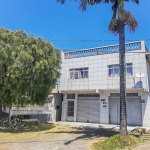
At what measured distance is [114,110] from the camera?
1828 cm

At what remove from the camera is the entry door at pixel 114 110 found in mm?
18094

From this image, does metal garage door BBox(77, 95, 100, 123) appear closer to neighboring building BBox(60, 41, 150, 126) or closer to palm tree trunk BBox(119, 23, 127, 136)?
neighboring building BBox(60, 41, 150, 126)

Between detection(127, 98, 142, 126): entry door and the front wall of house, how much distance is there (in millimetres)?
1741

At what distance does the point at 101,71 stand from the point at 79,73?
2572mm

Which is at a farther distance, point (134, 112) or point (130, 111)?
point (130, 111)

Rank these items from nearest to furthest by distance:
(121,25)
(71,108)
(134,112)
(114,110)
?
(121,25)
(134,112)
(114,110)
(71,108)

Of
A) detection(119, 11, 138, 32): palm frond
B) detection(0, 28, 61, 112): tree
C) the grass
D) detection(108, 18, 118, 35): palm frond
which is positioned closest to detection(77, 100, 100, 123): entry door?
the grass

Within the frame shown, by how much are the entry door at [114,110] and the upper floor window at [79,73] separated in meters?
3.79

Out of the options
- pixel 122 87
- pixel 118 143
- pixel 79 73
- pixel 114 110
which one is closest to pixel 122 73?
pixel 122 87

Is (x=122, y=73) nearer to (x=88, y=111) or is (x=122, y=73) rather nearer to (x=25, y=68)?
(x=25, y=68)

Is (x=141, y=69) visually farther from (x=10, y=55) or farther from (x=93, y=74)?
(x=10, y=55)

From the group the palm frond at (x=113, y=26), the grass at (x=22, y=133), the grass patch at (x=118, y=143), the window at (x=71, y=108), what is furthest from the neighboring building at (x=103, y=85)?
the grass patch at (x=118, y=143)

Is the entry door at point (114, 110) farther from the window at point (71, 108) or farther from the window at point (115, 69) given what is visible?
the window at point (71, 108)

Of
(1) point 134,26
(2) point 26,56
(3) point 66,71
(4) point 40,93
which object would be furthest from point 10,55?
(3) point 66,71
